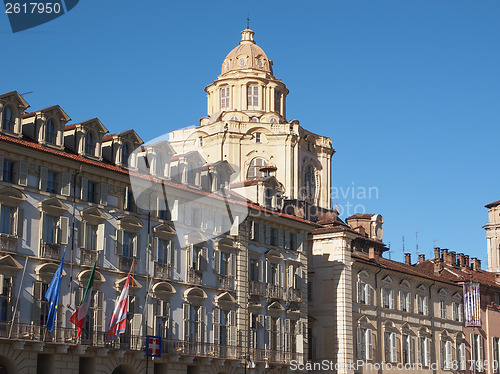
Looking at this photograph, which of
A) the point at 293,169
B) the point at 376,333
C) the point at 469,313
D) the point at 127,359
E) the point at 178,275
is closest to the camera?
the point at 127,359

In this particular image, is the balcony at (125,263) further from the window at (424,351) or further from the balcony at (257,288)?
the window at (424,351)

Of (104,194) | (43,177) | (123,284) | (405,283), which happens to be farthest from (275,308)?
(405,283)

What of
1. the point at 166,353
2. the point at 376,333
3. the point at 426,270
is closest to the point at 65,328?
the point at 166,353

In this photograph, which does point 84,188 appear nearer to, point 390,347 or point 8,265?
point 8,265

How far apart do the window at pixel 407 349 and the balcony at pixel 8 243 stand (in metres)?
44.1

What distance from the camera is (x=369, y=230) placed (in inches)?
4685

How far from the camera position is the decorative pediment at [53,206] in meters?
53.6

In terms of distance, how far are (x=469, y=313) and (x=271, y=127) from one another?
32.7 meters

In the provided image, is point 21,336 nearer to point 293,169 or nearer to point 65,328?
point 65,328

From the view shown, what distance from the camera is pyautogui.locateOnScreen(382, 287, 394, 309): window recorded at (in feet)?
278

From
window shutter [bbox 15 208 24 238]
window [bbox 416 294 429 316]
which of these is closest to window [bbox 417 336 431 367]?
window [bbox 416 294 429 316]

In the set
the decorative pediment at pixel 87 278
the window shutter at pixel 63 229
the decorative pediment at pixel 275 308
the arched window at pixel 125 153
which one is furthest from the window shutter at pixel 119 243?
the decorative pediment at pixel 275 308

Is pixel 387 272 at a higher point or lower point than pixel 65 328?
higher

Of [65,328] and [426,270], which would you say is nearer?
[65,328]
